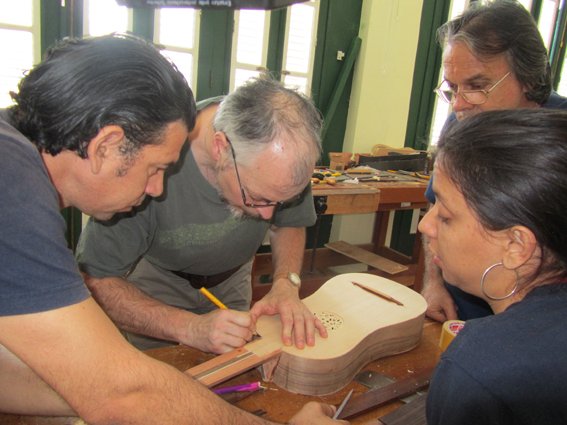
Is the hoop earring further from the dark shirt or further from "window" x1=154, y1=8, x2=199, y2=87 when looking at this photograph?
"window" x1=154, y1=8, x2=199, y2=87

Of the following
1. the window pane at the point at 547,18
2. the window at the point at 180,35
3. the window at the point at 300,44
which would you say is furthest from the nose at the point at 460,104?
the window pane at the point at 547,18

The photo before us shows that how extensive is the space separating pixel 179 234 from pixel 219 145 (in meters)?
0.40

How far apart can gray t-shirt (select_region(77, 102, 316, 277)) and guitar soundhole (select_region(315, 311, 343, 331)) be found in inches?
20.4

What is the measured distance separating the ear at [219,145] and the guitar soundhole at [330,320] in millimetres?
652

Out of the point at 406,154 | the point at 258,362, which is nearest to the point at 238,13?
the point at 406,154

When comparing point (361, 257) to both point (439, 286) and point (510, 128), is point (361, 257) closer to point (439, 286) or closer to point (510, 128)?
point (439, 286)

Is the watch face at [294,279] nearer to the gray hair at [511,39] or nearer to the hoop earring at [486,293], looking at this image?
the hoop earring at [486,293]

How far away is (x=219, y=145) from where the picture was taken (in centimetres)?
161

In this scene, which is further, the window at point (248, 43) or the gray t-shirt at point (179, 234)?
the window at point (248, 43)

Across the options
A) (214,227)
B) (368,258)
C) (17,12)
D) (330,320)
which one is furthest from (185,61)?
(330,320)

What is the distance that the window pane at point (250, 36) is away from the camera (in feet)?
13.9

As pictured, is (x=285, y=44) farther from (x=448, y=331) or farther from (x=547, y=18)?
(x=547, y=18)

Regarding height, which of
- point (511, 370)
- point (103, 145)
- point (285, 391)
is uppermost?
point (103, 145)

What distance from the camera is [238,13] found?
420 centimetres
